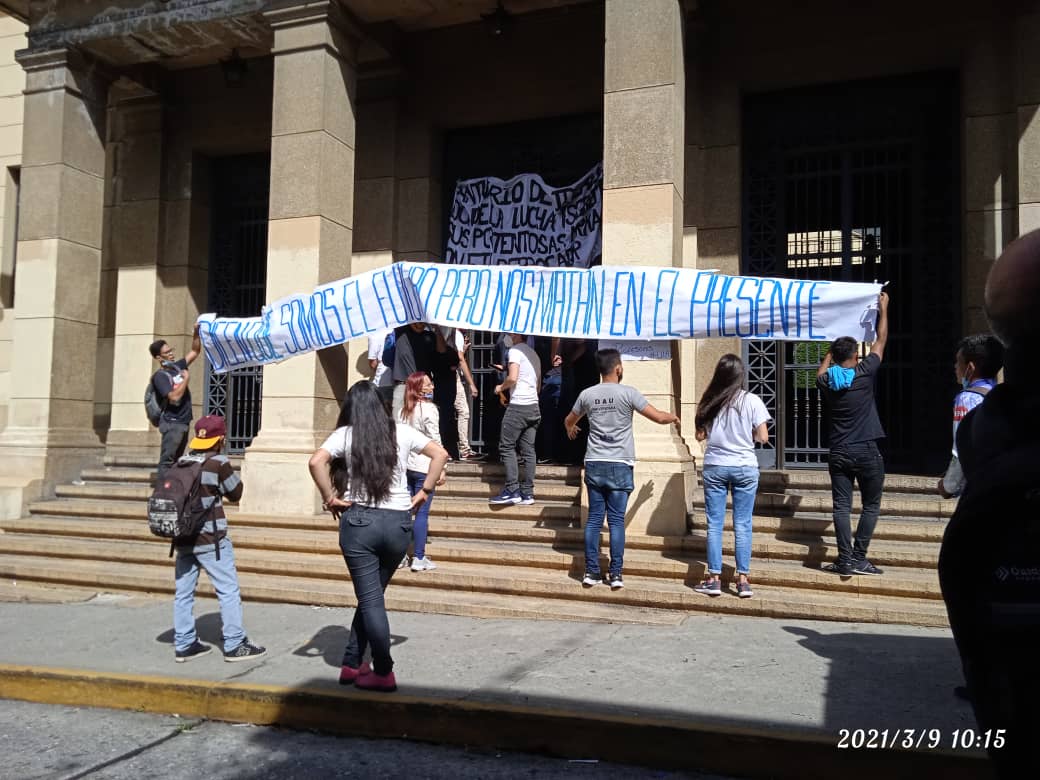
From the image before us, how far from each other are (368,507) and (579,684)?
1.56m

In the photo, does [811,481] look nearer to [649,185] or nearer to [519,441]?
[519,441]

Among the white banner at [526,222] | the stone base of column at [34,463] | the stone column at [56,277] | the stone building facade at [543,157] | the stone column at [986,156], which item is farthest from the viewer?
the stone column at [56,277]

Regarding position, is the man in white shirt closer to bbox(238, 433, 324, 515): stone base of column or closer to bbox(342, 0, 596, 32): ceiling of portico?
bbox(238, 433, 324, 515): stone base of column

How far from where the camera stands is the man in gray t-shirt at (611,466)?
7199 mm

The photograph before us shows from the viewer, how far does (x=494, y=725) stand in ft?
15.1

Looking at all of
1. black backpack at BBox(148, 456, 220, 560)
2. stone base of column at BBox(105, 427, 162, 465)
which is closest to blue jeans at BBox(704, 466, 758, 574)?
black backpack at BBox(148, 456, 220, 560)

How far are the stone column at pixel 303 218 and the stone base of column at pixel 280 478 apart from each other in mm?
11

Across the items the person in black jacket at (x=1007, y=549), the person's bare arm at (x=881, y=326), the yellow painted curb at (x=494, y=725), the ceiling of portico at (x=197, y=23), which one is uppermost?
the ceiling of portico at (x=197, y=23)

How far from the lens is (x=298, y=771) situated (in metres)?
4.23

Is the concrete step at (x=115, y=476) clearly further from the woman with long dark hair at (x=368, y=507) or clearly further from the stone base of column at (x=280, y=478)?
the woman with long dark hair at (x=368, y=507)

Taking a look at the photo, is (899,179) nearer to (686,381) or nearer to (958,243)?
(958,243)

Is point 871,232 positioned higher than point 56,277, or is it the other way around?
point 871,232

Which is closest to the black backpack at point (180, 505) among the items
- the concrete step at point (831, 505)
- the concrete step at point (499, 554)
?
the concrete step at point (499, 554)

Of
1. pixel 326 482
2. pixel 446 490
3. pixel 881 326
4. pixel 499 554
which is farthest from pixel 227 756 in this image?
pixel 881 326
